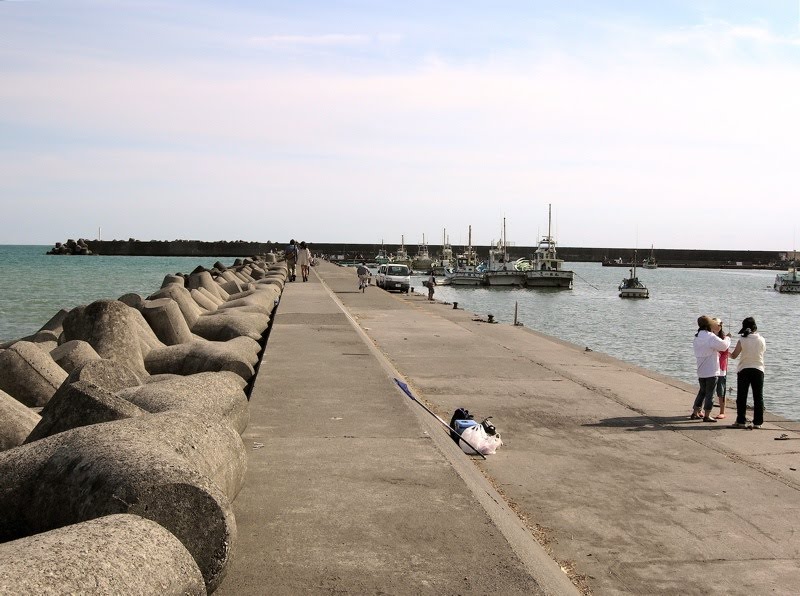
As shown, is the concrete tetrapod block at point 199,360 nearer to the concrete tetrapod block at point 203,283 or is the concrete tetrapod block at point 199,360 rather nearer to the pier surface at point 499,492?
the pier surface at point 499,492

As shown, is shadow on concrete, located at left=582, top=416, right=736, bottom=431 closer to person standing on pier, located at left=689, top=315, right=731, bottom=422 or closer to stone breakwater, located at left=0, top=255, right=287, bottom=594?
person standing on pier, located at left=689, top=315, right=731, bottom=422

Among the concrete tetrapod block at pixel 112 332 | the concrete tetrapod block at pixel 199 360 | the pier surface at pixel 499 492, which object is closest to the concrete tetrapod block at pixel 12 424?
the pier surface at pixel 499 492

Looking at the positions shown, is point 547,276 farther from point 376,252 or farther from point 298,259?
point 376,252

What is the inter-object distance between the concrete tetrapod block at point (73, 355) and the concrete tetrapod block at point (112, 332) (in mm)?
365

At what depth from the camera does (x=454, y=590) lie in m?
4.11

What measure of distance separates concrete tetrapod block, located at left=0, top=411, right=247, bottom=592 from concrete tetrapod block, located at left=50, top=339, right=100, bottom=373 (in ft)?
17.2

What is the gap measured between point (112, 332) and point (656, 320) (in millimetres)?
41552

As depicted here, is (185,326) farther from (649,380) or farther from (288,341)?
(649,380)

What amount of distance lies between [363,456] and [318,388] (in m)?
2.73

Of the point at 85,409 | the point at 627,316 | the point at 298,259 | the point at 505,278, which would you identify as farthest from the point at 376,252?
the point at 85,409

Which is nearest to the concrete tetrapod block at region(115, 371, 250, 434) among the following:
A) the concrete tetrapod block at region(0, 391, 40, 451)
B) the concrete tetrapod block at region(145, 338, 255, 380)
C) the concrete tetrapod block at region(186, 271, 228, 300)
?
the concrete tetrapod block at region(0, 391, 40, 451)

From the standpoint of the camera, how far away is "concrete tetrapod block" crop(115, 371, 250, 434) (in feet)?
19.2

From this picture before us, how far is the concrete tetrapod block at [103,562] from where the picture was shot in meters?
2.99

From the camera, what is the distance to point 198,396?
621cm
